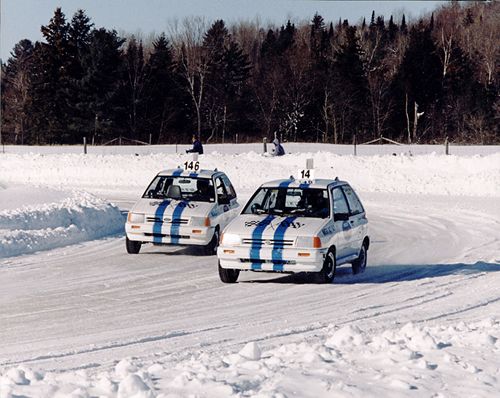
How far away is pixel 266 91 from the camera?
85812mm

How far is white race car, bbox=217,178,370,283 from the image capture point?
44.2ft

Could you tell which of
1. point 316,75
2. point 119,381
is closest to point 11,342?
point 119,381

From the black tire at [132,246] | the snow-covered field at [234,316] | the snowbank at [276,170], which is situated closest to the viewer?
the snow-covered field at [234,316]

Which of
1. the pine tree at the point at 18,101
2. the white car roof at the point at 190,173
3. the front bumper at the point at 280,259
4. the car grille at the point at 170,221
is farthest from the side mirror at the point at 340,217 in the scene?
the pine tree at the point at 18,101

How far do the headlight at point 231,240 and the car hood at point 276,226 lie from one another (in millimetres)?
71

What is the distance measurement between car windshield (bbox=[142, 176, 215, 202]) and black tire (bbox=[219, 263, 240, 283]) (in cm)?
407

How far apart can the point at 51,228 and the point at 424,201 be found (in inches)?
623

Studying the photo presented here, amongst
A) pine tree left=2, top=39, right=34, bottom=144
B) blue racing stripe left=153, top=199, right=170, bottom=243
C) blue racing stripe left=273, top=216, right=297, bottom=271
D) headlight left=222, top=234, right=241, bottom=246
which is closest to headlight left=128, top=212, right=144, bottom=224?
blue racing stripe left=153, top=199, right=170, bottom=243

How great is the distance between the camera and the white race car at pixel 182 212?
17.1 meters

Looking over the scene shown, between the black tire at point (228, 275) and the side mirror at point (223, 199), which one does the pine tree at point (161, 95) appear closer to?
the side mirror at point (223, 199)

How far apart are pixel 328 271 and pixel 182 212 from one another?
4.25 meters

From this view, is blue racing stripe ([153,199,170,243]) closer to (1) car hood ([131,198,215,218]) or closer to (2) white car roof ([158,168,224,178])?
(1) car hood ([131,198,215,218])

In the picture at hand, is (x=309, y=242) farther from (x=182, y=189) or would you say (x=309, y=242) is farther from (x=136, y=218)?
(x=182, y=189)

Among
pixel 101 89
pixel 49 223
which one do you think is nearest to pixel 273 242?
pixel 49 223
